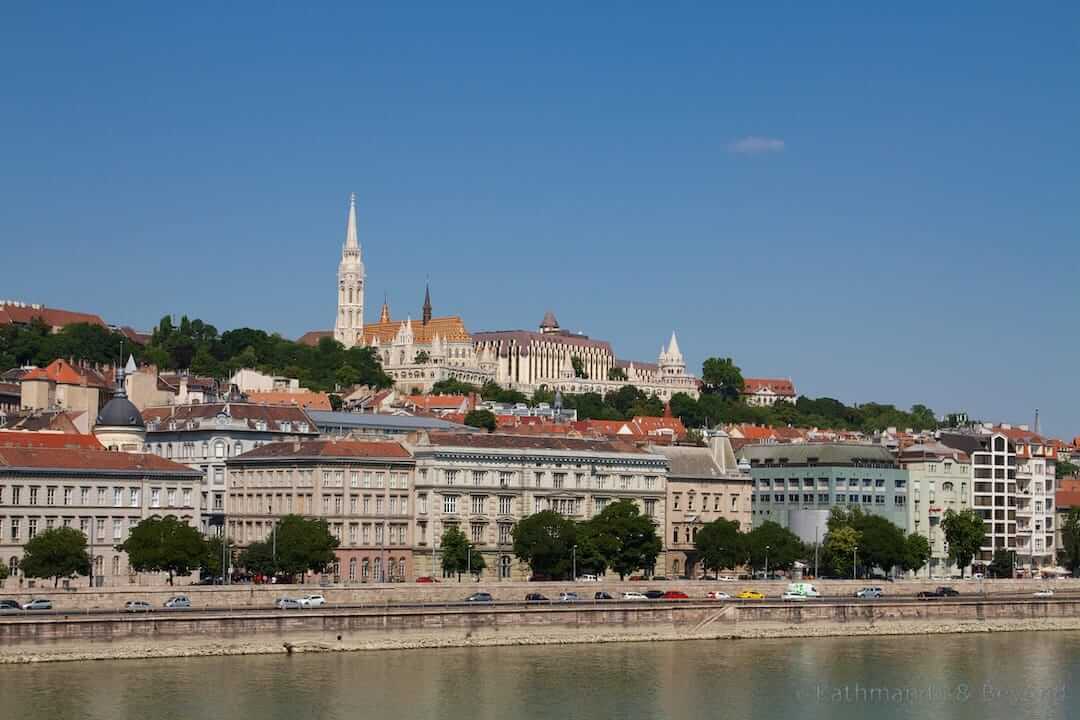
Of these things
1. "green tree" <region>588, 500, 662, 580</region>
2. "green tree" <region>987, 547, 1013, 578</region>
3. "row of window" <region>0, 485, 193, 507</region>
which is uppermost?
"row of window" <region>0, 485, 193, 507</region>

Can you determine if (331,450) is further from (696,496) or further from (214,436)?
(696,496)

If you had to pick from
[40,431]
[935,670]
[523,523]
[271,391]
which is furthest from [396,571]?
[271,391]

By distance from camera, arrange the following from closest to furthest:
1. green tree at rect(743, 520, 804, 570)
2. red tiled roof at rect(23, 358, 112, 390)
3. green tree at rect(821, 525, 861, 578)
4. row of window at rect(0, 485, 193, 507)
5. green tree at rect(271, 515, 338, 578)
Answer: row of window at rect(0, 485, 193, 507) → green tree at rect(271, 515, 338, 578) → green tree at rect(743, 520, 804, 570) → green tree at rect(821, 525, 861, 578) → red tiled roof at rect(23, 358, 112, 390)

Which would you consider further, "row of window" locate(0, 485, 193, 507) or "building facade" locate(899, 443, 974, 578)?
"building facade" locate(899, 443, 974, 578)

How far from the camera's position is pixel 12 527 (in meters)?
84.2

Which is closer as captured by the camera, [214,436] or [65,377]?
[214,436]

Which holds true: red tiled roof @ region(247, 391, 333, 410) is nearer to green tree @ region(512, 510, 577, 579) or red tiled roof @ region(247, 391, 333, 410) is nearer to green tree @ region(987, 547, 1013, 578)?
green tree @ region(987, 547, 1013, 578)

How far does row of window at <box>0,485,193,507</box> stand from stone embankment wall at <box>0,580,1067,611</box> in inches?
337

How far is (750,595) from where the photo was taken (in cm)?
8419

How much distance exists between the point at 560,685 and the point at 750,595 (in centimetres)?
2220

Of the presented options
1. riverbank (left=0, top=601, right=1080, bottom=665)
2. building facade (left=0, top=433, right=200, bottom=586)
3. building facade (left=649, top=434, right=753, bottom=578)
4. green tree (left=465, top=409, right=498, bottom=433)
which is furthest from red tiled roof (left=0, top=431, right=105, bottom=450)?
green tree (left=465, top=409, right=498, bottom=433)

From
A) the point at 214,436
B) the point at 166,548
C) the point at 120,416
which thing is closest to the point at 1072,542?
the point at 214,436

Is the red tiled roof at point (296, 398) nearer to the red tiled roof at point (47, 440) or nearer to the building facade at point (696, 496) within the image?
the building facade at point (696, 496)

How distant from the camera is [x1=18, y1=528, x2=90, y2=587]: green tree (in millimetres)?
79125
